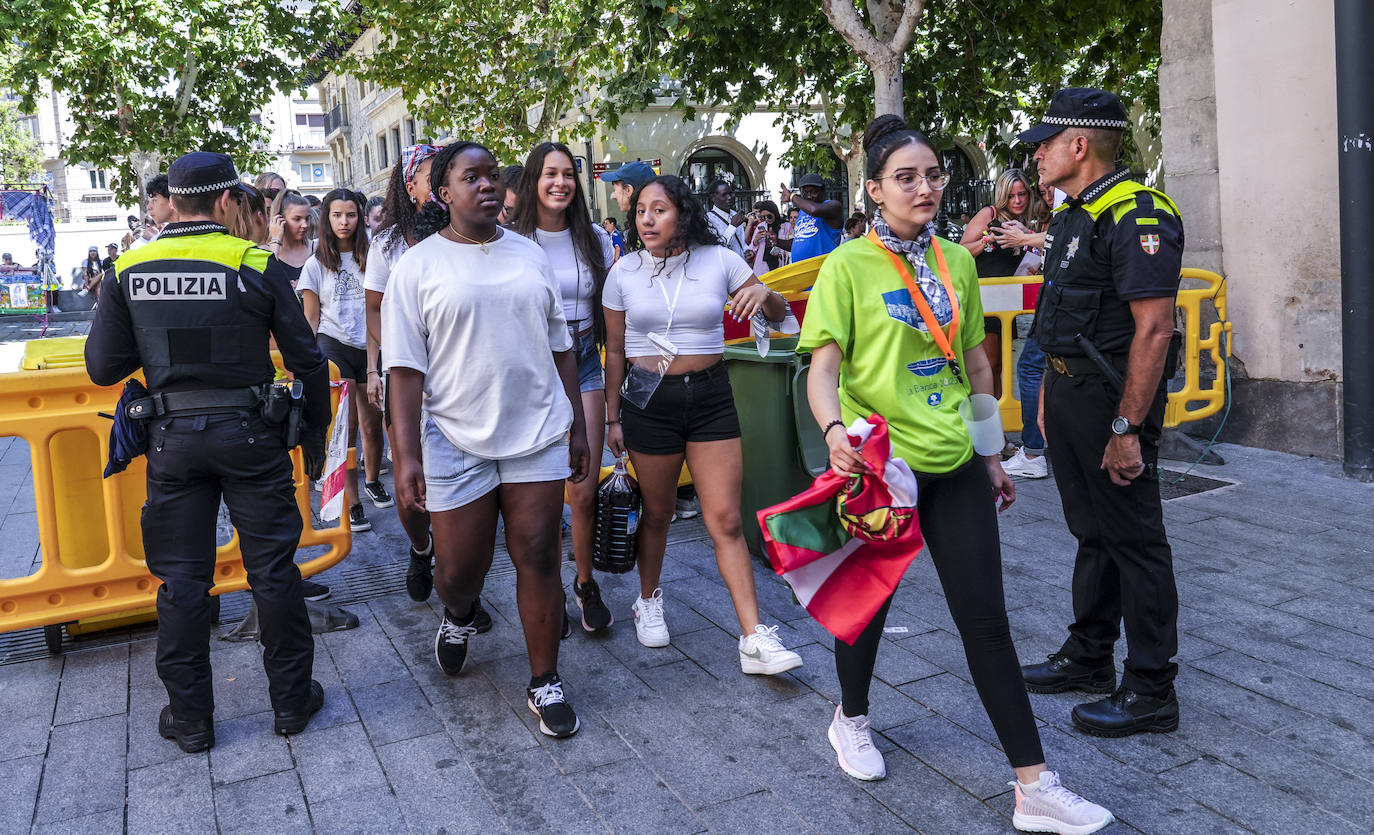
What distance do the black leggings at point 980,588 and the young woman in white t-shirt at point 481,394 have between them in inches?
48.8

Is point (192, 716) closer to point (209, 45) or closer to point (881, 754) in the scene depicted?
point (881, 754)

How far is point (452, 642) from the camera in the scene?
4.16 m

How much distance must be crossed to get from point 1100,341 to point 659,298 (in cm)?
159

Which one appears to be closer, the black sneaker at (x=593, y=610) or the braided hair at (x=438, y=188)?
the braided hair at (x=438, y=188)

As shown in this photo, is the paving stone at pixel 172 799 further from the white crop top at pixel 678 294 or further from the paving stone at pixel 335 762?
the white crop top at pixel 678 294

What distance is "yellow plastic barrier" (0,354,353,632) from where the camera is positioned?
4430mm

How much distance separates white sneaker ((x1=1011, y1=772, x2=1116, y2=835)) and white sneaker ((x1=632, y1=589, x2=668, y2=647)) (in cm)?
181

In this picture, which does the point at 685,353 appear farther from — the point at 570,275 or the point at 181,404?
the point at 181,404

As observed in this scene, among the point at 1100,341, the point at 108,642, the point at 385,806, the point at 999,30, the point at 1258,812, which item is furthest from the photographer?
the point at 999,30

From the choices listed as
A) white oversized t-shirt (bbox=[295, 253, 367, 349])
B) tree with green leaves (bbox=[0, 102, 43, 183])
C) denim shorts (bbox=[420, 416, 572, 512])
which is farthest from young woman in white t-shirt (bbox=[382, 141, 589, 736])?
tree with green leaves (bbox=[0, 102, 43, 183])

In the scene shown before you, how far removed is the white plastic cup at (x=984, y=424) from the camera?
3156 millimetres

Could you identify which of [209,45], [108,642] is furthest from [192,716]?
[209,45]

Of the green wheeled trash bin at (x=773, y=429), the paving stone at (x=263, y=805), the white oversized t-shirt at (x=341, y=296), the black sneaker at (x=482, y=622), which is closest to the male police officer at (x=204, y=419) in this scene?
the paving stone at (x=263, y=805)

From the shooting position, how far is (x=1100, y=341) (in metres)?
3.56
